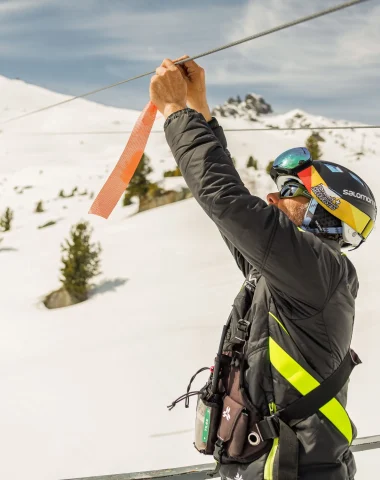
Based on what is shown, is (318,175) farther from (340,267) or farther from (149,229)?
(149,229)

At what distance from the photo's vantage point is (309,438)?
4.89 feet

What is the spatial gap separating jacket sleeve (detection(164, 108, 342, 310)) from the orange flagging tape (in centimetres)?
51

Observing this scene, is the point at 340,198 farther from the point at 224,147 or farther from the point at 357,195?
the point at 224,147

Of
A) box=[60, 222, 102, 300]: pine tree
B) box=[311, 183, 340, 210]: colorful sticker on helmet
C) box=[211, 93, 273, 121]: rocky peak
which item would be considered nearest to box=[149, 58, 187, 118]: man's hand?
box=[311, 183, 340, 210]: colorful sticker on helmet

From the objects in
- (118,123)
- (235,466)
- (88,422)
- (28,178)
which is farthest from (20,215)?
(118,123)

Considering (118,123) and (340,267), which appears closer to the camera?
(340,267)

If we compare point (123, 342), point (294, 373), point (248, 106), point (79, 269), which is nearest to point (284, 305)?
point (294, 373)

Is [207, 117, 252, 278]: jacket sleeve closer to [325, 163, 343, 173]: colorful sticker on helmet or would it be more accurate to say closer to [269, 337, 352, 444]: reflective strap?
[325, 163, 343, 173]: colorful sticker on helmet

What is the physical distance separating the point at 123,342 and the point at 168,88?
18.8ft

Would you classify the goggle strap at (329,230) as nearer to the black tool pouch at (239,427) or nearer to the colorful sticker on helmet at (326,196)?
the colorful sticker on helmet at (326,196)

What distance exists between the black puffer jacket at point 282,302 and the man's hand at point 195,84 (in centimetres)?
→ 31

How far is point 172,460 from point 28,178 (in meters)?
37.0

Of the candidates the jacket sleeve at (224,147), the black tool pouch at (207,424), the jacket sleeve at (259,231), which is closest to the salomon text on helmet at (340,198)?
the jacket sleeve at (259,231)

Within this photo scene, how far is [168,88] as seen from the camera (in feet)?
5.24
